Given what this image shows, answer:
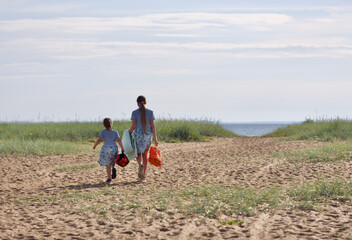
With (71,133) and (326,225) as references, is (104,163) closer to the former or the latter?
(326,225)

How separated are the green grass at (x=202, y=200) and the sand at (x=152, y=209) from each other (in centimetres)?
6

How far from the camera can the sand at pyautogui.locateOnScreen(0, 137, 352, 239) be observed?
19.0ft

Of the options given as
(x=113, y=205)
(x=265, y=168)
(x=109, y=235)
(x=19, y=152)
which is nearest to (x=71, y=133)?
(x=19, y=152)

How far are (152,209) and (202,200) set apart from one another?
92 centimetres

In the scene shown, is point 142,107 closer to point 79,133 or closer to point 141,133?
point 141,133

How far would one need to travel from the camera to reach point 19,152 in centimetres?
1559

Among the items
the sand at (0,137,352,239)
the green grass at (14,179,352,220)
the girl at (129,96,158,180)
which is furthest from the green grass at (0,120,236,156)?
the green grass at (14,179,352,220)

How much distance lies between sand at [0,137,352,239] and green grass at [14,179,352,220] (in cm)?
6

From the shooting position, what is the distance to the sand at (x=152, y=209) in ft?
19.0

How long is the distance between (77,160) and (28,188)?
499 centimetres

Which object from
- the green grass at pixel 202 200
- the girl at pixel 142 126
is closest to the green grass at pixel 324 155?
the green grass at pixel 202 200

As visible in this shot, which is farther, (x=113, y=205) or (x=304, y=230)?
(x=113, y=205)

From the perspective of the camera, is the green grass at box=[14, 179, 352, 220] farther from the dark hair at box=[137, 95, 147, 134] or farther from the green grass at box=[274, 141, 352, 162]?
the green grass at box=[274, 141, 352, 162]

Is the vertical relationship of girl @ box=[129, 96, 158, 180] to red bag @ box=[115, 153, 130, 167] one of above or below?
above
